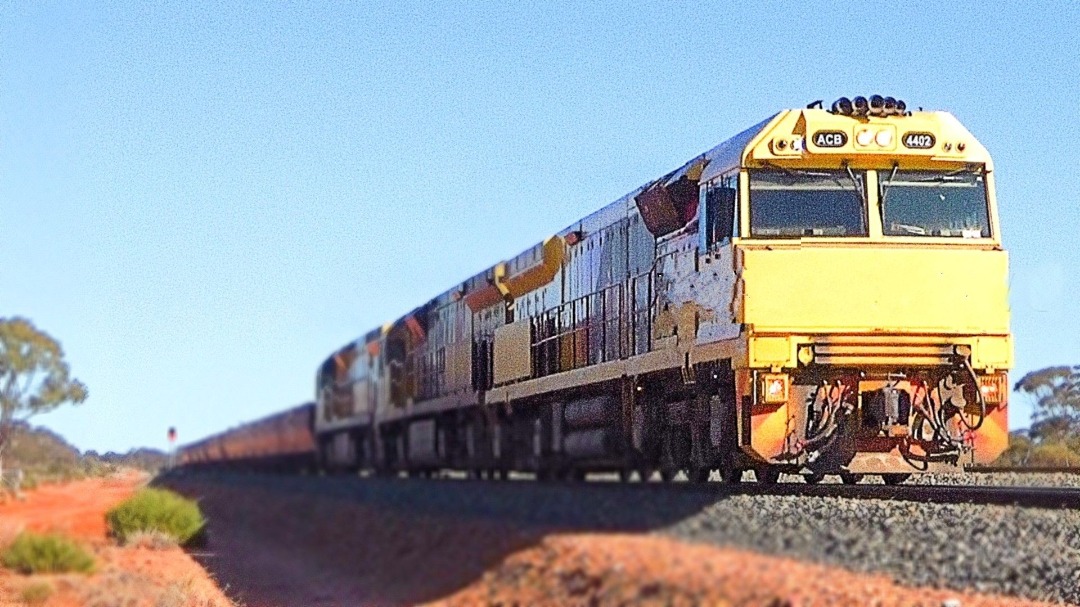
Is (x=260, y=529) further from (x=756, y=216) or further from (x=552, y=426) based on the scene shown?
(x=756, y=216)

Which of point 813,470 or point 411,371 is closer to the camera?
point 813,470

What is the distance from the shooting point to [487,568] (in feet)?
41.8

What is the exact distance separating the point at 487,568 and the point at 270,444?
44967 mm

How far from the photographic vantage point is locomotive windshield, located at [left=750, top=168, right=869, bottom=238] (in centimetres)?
1441

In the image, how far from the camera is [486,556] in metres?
13.3

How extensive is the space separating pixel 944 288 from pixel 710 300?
2.18 meters

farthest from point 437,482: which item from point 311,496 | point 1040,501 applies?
point 1040,501

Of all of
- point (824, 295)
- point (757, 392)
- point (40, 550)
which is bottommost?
point (40, 550)

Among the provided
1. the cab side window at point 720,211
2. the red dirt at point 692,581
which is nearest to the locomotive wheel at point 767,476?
the cab side window at point 720,211

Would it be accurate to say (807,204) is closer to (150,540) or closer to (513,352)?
(513,352)

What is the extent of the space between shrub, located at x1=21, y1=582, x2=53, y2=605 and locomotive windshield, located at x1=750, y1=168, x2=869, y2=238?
845 cm

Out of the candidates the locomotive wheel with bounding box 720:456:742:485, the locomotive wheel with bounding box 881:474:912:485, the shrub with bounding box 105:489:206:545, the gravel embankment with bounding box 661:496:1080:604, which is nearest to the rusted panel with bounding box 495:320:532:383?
the shrub with bounding box 105:489:206:545

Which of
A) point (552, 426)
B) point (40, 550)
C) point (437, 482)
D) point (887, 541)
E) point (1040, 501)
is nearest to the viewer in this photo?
point (887, 541)

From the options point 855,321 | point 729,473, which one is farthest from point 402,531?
point 855,321
